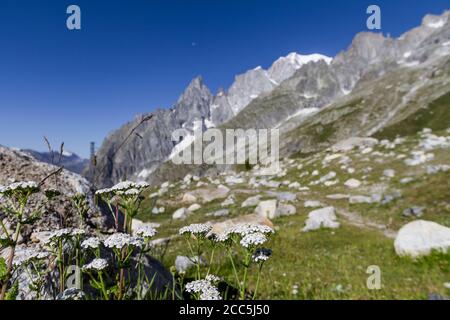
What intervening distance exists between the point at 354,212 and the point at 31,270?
95.8 ft

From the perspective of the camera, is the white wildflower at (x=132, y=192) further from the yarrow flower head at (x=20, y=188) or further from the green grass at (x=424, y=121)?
the green grass at (x=424, y=121)

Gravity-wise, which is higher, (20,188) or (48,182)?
(20,188)

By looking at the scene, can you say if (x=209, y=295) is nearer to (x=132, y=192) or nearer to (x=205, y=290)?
(x=205, y=290)

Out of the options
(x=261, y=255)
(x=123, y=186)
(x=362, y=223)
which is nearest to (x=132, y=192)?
(x=123, y=186)

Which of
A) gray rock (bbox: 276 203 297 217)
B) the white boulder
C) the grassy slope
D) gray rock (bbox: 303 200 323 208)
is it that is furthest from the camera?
gray rock (bbox: 303 200 323 208)

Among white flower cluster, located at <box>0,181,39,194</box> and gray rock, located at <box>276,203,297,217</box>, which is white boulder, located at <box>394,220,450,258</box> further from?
white flower cluster, located at <box>0,181,39,194</box>

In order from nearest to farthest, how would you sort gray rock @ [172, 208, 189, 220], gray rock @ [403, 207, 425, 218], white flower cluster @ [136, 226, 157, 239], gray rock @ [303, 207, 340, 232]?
white flower cluster @ [136, 226, 157, 239] < gray rock @ [303, 207, 340, 232] < gray rock @ [403, 207, 425, 218] < gray rock @ [172, 208, 189, 220]

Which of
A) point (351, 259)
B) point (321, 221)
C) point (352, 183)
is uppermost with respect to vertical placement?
point (352, 183)

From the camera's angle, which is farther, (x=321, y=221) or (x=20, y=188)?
(x=321, y=221)

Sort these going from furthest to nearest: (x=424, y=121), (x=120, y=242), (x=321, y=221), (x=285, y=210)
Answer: (x=424, y=121) → (x=285, y=210) → (x=321, y=221) → (x=120, y=242)

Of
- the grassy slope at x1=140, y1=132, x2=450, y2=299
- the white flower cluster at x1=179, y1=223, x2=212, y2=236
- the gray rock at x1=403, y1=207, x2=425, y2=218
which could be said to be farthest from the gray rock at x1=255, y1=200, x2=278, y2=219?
the white flower cluster at x1=179, y1=223, x2=212, y2=236

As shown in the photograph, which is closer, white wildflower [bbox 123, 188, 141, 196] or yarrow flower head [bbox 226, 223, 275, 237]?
white wildflower [bbox 123, 188, 141, 196]
